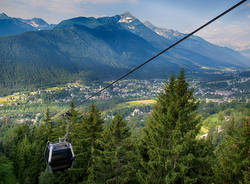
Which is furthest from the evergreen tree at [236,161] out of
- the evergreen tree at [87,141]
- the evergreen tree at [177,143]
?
the evergreen tree at [87,141]

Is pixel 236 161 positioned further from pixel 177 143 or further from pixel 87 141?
pixel 87 141

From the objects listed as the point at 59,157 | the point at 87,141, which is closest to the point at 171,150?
the point at 59,157

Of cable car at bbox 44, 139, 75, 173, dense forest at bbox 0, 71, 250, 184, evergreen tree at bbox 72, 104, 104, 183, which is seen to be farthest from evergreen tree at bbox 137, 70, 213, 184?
evergreen tree at bbox 72, 104, 104, 183

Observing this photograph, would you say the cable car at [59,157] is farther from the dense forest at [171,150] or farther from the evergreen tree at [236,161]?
the evergreen tree at [236,161]

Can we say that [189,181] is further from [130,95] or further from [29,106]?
[130,95]

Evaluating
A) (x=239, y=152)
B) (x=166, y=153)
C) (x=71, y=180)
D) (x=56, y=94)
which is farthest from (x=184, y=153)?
(x=56, y=94)

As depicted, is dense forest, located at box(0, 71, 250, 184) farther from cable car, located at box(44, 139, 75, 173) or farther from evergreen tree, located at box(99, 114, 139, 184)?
cable car, located at box(44, 139, 75, 173)
